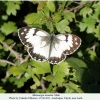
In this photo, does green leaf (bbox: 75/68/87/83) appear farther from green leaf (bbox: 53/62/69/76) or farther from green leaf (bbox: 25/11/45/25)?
green leaf (bbox: 25/11/45/25)

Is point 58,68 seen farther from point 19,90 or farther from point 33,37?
point 19,90

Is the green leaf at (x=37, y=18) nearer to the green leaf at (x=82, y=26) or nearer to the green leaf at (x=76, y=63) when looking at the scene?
the green leaf at (x=76, y=63)

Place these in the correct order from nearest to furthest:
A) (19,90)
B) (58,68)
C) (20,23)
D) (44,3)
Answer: (58,68)
(44,3)
(19,90)
(20,23)

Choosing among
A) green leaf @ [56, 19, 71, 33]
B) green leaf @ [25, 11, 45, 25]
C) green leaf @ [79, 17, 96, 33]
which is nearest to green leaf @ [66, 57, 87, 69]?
green leaf @ [56, 19, 71, 33]

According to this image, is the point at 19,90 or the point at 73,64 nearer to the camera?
the point at 73,64

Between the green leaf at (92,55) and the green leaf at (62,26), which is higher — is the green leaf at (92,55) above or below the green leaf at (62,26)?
below

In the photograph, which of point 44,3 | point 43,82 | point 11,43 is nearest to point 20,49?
point 11,43

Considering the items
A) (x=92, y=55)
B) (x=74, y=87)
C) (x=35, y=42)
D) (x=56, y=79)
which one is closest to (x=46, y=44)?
(x=35, y=42)

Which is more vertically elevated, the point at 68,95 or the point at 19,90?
the point at 68,95

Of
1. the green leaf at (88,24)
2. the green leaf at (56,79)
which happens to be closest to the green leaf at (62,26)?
the green leaf at (56,79)
